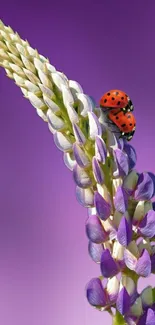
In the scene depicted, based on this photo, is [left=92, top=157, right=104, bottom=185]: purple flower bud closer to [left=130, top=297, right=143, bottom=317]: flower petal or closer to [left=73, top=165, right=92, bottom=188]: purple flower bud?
[left=73, top=165, right=92, bottom=188]: purple flower bud

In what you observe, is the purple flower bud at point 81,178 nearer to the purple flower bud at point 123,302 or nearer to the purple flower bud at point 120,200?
the purple flower bud at point 120,200

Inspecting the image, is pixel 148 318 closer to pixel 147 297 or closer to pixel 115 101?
pixel 147 297

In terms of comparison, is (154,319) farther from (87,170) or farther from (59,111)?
(59,111)

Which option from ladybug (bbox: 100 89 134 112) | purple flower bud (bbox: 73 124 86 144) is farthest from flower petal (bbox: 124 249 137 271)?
ladybug (bbox: 100 89 134 112)

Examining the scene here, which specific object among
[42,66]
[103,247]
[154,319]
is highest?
[42,66]

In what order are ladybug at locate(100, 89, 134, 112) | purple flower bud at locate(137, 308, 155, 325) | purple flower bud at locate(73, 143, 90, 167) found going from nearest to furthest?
purple flower bud at locate(137, 308, 155, 325)
purple flower bud at locate(73, 143, 90, 167)
ladybug at locate(100, 89, 134, 112)

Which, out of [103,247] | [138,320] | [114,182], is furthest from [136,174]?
[138,320]
